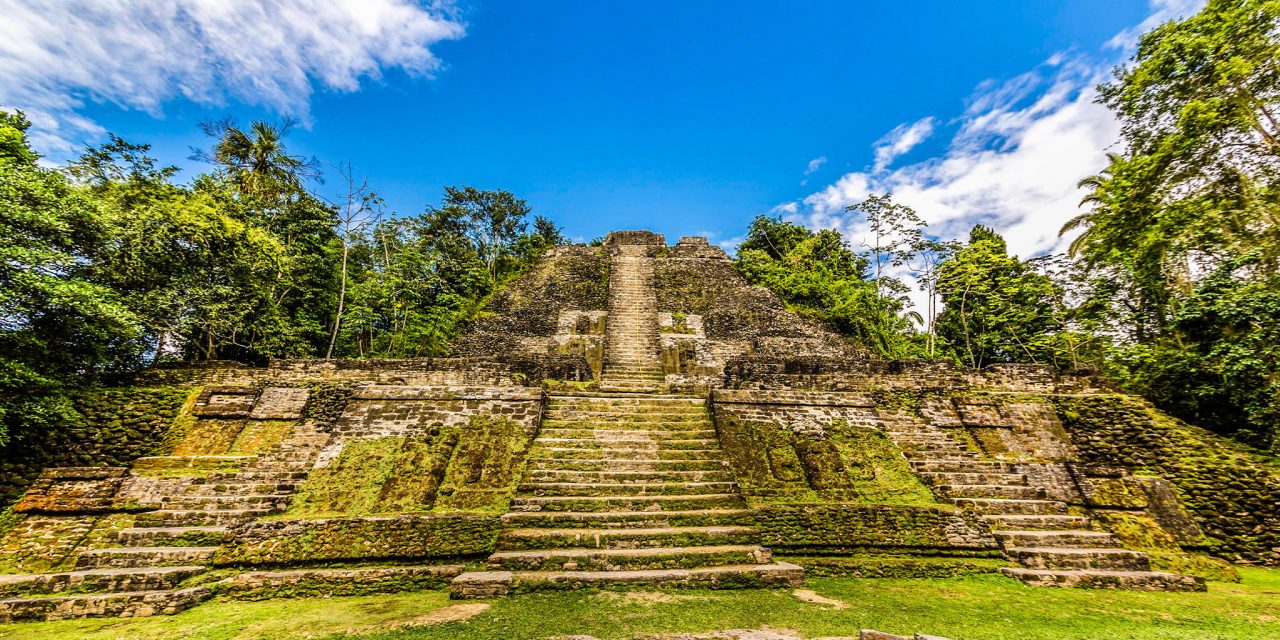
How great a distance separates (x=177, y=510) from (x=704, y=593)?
583cm

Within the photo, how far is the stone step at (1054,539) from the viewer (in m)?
4.38

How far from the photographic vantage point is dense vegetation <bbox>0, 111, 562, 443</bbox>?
17.6ft

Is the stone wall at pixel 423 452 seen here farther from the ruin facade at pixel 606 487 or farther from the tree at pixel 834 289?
the tree at pixel 834 289

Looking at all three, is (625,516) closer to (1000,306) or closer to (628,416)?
(628,416)

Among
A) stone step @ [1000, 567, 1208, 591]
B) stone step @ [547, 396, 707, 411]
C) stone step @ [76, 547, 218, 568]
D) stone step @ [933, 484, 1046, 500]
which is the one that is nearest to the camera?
stone step @ [1000, 567, 1208, 591]

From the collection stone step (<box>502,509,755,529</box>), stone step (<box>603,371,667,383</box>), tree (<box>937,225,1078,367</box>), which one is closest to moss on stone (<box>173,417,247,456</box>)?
stone step (<box>502,509,755,529</box>)

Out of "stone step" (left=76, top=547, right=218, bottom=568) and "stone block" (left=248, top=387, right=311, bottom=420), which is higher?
"stone block" (left=248, top=387, right=311, bottom=420)

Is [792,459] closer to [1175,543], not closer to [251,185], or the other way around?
[1175,543]

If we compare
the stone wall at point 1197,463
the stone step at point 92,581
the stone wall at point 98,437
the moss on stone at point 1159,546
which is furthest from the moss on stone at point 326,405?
the stone wall at point 1197,463

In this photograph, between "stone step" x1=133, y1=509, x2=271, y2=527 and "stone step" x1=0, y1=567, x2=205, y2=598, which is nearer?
"stone step" x1=0, y1=567, x2=205, y2=598

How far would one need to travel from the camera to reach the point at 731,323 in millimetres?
12727

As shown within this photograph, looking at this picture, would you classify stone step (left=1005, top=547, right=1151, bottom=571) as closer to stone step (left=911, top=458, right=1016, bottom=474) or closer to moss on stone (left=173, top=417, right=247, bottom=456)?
stone step (left=911, top=458, right=1016, bottom=474)

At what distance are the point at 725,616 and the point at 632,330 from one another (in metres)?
9.62

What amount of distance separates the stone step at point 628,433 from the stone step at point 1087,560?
3529 millimetres
